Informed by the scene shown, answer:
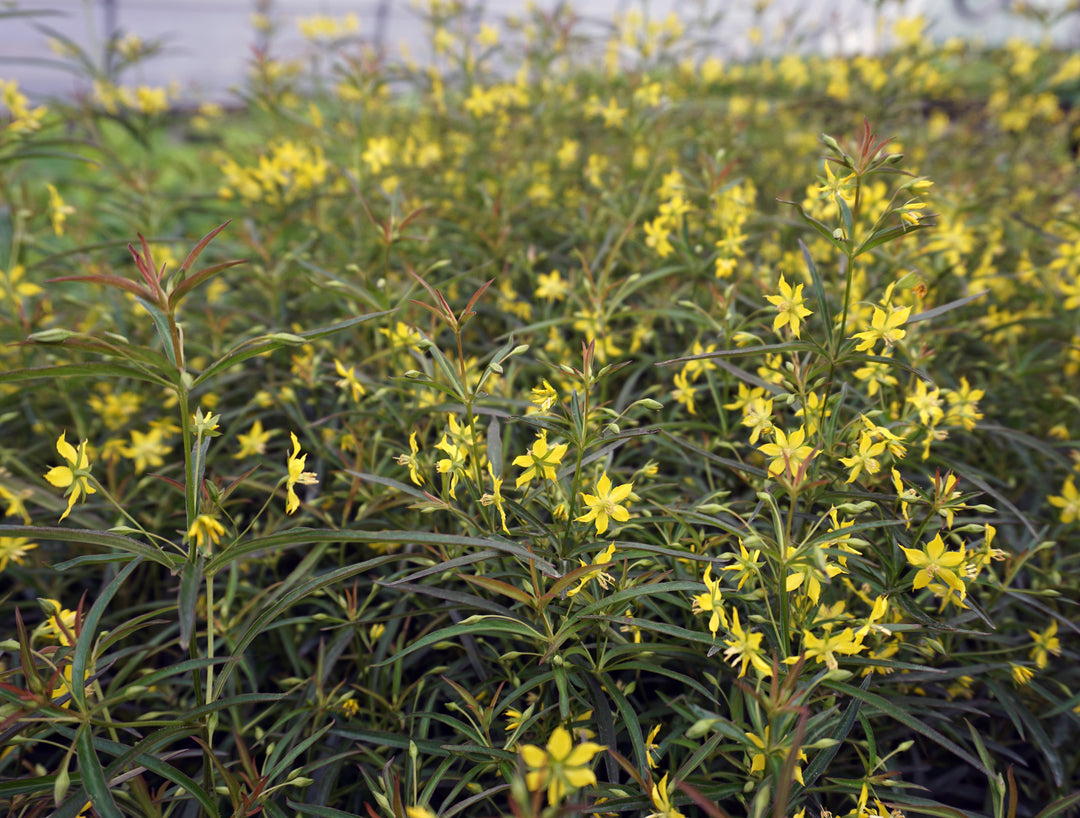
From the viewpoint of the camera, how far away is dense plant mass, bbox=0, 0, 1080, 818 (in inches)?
41.6

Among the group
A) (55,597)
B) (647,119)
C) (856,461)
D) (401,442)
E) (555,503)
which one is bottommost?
(55,597)

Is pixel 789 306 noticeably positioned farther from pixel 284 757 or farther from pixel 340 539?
pixel 284 757

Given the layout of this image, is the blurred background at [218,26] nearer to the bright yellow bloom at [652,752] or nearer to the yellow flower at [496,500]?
the yellow flower at [496,500]

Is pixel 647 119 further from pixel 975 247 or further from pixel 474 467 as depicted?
pixel 474 467

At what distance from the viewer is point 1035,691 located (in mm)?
1396

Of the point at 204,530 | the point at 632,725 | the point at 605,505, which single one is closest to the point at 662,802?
the point at 632,725

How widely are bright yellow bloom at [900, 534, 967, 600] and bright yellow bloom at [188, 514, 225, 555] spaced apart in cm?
103

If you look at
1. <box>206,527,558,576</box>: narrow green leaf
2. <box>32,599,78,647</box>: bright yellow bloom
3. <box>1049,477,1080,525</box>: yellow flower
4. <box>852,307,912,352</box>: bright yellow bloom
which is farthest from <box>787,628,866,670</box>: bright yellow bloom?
<box>32,599,78,647</box>: bright yellow bloom

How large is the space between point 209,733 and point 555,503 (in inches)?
26.4

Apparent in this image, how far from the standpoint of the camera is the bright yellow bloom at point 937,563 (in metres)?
1.09

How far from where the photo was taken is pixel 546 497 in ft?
4.26

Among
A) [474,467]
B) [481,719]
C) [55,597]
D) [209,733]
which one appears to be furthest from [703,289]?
[55,597]

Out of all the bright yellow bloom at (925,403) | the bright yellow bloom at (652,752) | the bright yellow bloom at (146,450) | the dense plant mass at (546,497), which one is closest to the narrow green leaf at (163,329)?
Answer: the dense plant mass at (546,497)

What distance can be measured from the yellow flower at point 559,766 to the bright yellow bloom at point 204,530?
516mm
